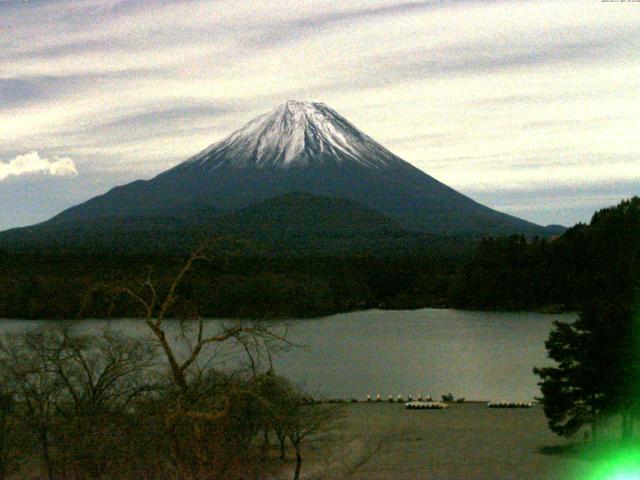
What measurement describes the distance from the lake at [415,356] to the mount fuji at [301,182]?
51.6 metres

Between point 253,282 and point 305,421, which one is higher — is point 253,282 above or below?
above

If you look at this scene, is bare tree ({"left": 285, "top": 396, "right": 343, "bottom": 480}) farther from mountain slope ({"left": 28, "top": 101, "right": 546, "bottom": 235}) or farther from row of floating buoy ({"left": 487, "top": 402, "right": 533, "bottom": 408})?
mountain slope ({"left": 28, "top": 101, "right": 546, "bottom": 235})

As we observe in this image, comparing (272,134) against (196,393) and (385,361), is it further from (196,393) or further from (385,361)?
(196,393)

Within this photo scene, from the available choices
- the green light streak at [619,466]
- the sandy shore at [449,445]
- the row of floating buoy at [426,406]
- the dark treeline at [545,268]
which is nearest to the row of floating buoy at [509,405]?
the sandy shore at [449,445]

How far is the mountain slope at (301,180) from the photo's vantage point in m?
99.9

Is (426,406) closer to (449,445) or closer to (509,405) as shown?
(509,405)

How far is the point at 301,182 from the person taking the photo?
343ft

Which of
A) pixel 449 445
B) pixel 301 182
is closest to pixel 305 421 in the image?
pixel 449 445

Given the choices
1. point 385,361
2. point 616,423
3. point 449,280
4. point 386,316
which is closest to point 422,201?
point 449,280

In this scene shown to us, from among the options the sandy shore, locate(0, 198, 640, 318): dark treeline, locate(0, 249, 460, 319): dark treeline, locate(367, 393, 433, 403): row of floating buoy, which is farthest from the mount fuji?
the sandy shore

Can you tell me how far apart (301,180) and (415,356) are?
2984 inches

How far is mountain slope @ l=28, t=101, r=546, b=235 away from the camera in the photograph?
328 ft

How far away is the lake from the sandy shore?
7.28 ft

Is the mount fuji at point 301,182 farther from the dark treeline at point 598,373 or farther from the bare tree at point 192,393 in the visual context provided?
the bare tree at point 192,393
